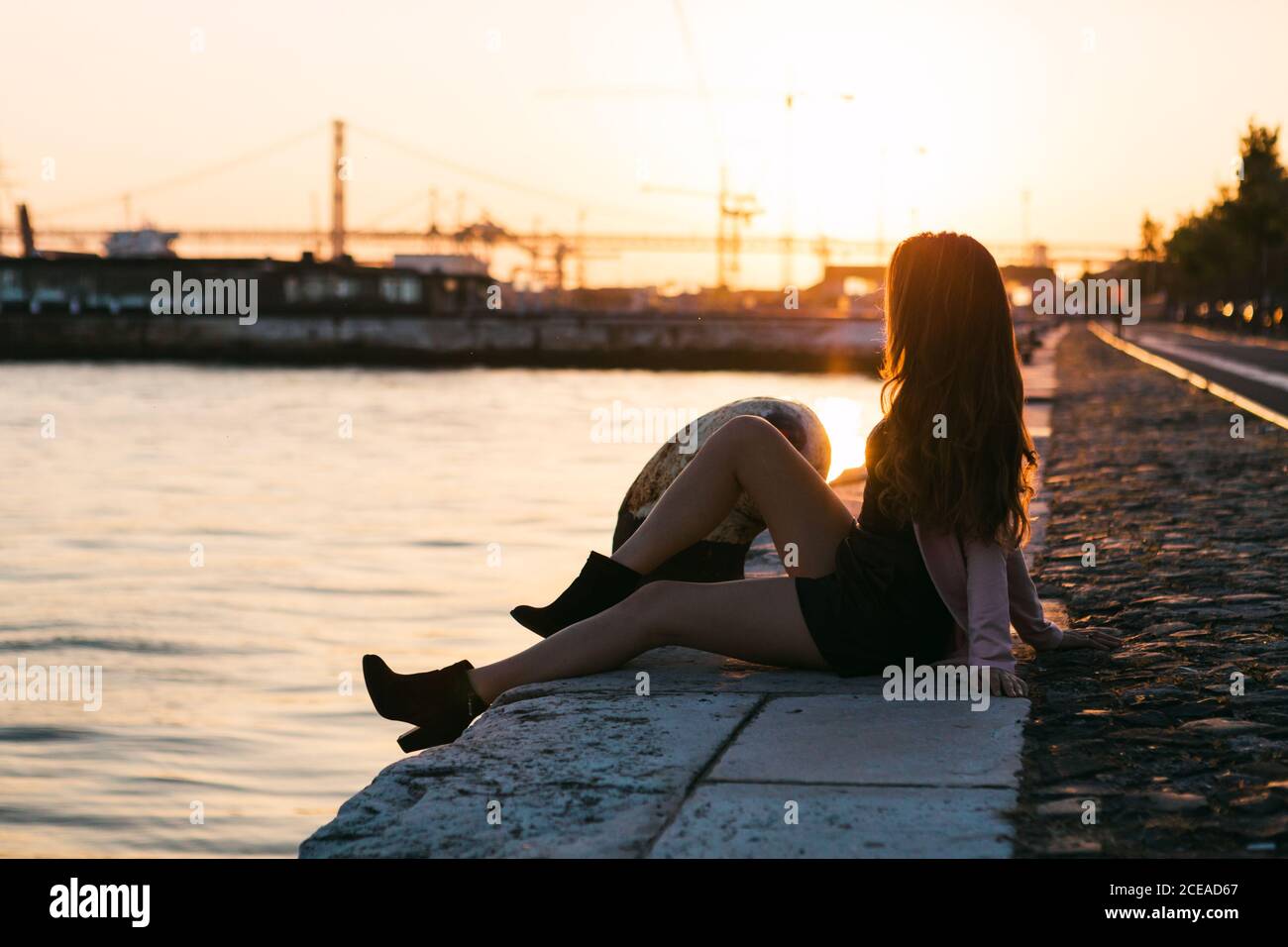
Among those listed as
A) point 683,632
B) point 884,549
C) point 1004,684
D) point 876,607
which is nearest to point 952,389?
point 884,549

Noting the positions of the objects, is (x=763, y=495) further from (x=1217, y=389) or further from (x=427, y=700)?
(x=1217, y=389)

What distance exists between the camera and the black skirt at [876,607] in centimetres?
404

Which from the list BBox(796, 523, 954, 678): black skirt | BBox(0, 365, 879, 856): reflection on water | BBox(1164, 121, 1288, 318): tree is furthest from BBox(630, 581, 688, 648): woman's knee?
BBox(1164, 121, 1288, 318): tree

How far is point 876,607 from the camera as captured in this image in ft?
13.4

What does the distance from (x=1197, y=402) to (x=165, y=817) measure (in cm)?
1408

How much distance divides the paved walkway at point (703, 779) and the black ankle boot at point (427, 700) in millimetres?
191

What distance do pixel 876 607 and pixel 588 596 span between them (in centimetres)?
87

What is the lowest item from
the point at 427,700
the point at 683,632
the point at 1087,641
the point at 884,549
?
the point at 427,700

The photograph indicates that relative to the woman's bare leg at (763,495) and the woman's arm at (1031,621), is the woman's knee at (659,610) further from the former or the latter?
the woman's arm at (1031,621)

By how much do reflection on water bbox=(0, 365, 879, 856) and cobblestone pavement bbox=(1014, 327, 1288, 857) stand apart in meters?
2.92

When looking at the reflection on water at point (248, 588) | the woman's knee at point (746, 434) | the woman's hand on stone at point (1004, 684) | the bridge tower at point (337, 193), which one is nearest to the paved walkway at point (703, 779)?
the woman's hand on stone at point (1004, 684)

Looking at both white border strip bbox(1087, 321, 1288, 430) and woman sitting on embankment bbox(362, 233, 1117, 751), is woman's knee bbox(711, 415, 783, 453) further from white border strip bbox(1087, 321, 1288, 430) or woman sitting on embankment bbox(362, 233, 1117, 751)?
white border strip bbox(1087, 321, 1288, 430)
